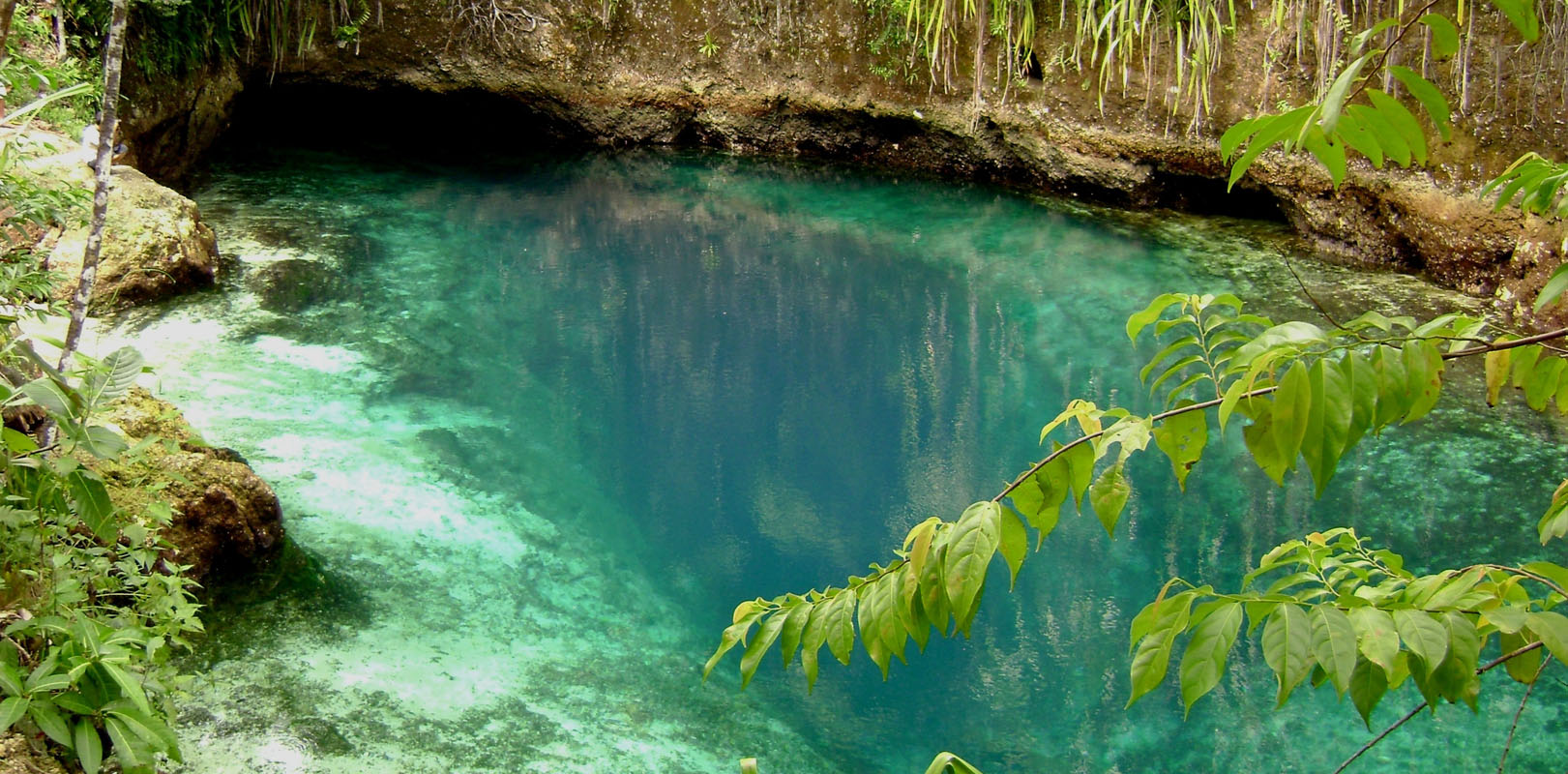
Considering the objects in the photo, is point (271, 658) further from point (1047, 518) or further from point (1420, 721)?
point (1420, 721)

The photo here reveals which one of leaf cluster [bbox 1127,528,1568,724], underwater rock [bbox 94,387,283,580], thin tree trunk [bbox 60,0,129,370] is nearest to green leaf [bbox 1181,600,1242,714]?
leaf cluster [bbox 1127,528,1568,724]

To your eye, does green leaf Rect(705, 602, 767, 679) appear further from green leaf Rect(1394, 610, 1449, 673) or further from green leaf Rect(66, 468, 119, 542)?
green leaf Rect(66, 468, 119, 542)

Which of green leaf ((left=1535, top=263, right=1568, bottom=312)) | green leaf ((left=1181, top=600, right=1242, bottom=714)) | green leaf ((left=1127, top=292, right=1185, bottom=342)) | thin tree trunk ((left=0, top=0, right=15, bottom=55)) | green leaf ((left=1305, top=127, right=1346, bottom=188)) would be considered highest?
thin tree trunk ((left=0, top=0, right=15, bottom=55))

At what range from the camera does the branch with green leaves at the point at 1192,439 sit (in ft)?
2.83

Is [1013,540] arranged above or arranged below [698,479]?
above

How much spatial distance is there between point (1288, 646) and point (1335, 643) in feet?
0.10

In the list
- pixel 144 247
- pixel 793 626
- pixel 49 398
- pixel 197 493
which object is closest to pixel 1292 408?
pixel 793 626

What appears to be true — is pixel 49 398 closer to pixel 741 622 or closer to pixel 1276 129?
pixel 741 622

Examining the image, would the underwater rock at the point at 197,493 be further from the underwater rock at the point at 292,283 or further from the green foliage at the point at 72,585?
the underwater rock at the point at 292,283

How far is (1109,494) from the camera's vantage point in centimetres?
99

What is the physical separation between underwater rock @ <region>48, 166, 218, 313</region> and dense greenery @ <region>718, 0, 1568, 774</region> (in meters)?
4.01

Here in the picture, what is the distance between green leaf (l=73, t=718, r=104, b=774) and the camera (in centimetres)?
164

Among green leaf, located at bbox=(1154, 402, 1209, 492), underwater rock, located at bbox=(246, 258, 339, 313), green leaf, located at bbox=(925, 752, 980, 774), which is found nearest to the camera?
green leaf, located at bbox=(925, 752, 980, 774)

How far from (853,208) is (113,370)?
546 cm
